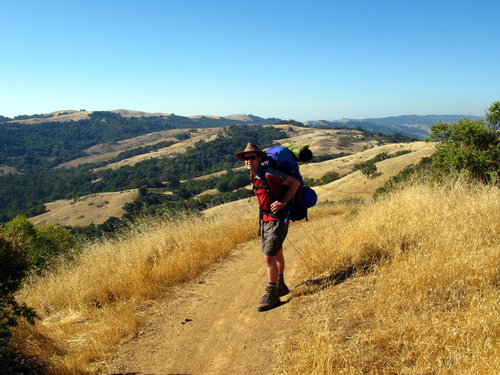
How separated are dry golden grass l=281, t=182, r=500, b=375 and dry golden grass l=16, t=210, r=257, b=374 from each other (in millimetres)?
1999

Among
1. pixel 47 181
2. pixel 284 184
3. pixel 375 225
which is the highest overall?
pixel 284 184

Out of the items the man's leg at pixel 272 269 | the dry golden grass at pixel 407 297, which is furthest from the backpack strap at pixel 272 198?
the dry golden grass at pixel 407 297

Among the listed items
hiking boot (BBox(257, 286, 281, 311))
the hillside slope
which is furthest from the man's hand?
the hillside slope

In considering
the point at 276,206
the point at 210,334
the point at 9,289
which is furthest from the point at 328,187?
the point at 9,289

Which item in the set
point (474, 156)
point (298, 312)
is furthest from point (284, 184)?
point (474, 156)

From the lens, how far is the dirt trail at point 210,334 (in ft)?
9.88

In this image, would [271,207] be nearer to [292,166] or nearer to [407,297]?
[292,166]

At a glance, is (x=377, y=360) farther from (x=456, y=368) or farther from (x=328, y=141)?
(x=328, y=141)

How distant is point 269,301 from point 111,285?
2520mm

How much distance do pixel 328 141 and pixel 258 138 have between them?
36070 millimetres

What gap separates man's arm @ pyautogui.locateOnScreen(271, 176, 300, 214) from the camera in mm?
3547

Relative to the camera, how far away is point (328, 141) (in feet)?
372

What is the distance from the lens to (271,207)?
3688mm

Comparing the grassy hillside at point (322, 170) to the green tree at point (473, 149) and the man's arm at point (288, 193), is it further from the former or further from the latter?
the man's arm at point (288, 193)
